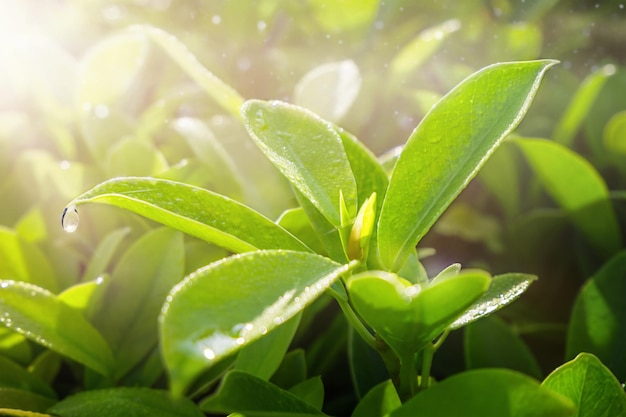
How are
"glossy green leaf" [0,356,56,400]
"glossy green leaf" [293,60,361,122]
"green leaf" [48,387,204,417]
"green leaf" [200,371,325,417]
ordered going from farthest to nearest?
"glossy green leaf" [293,60,361,122] < "glossy green leaf" [0,356,56,400] < "green leaf" [48,387,204,417] < "green leaf" [200,371,325,417]

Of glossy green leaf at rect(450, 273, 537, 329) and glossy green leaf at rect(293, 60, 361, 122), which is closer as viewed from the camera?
glossy green leaf at rect(450, 273, 537, 329)

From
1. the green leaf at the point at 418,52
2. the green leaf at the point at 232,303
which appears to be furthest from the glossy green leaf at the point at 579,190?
the green leaf at the point at 232,303

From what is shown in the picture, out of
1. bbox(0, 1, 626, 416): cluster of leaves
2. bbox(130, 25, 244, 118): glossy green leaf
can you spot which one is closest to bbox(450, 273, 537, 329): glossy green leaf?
bbox(0, 1, 626, 416): cluster of leaves

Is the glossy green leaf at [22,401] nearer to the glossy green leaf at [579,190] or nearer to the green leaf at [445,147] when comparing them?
the green leaf at [445,147]

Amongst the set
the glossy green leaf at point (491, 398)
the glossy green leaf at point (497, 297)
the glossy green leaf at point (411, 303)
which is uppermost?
the glossy green leaf at point (411, 303)

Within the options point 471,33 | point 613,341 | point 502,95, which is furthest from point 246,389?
point 471,33

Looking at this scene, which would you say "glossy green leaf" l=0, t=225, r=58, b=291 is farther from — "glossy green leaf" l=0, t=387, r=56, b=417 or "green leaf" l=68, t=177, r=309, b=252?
"green leaf" l=68, t=177, r=309, b=252
